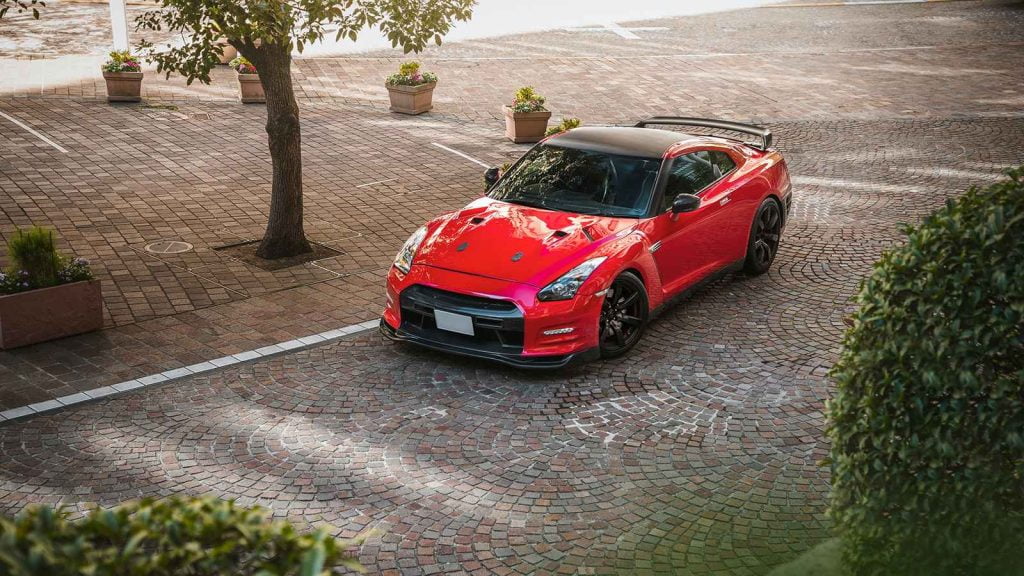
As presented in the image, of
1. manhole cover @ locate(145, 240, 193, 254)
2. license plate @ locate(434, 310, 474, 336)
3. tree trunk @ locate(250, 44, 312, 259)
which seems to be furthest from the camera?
manhole cover @ locate(145, 240, 193, 254)

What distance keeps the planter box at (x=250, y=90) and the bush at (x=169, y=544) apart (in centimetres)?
1579

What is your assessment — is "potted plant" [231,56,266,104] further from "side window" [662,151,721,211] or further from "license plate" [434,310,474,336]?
"license plate" [434,310,474,336]

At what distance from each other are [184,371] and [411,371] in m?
1.77

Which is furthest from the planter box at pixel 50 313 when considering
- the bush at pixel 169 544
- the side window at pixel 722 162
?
the bush at pixel 169 544

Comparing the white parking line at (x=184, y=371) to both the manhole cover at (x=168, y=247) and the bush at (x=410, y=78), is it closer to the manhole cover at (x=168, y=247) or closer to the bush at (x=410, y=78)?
the manhole cover at (x=168, y=247)

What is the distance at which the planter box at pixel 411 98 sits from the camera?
1742 cm

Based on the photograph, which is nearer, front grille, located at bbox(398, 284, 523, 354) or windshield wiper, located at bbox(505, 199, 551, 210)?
front grille, located at bbox(398, 284, 523, 354)

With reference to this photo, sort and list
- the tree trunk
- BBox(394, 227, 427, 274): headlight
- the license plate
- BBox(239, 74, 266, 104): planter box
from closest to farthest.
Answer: the license plate
BBox(394, 227, 427, 274): headlight
the tree trunk
BBox(239, 74, 266, 104): planter box

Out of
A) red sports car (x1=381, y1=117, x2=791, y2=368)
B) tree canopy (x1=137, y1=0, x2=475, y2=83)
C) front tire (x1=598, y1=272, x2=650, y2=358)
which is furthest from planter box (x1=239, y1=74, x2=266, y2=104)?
front tire (x1=598, y1=272, x2=650, y2=358)

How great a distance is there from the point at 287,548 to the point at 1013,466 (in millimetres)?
3198

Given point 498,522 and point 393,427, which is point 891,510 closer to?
point 498,522

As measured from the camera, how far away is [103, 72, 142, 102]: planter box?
57.3 feet

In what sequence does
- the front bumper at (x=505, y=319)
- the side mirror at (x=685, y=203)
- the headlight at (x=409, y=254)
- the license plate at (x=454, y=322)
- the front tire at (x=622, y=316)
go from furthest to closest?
the side mirror at (x=685, y=203) < the headlight at (x=409, y=254) < the front tire at (x=622, y=316) < the license plate at (x=454, y=322) < the front bumper at (x=505, y=319)

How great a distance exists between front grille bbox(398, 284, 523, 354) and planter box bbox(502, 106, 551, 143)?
825 centimetres
